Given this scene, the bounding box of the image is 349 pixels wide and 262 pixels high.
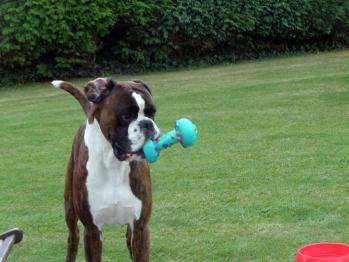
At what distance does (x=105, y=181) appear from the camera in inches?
176

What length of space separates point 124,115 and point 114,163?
15.1 inches

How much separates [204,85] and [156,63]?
164 inches

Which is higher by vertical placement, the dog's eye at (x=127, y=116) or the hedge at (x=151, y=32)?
the dog's eye at (x=127, y=116)

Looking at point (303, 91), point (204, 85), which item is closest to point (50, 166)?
point (303, 91)

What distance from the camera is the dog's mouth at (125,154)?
4.21 m

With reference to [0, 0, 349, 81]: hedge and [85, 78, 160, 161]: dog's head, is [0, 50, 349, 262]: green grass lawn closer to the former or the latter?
[85, 78, 160, 161]: dog's head

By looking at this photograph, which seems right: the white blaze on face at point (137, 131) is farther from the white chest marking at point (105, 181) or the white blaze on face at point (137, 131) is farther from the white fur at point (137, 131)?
the white chest marking at point (105, 181)

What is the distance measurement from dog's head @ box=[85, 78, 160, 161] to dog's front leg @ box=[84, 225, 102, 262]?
597mm

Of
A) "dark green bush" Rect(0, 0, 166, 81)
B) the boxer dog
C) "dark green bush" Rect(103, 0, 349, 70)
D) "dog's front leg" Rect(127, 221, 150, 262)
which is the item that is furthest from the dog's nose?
"dark green bush" Rect(103, 0, 349, 70)

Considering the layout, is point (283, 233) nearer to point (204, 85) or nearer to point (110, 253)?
point (110, 253)

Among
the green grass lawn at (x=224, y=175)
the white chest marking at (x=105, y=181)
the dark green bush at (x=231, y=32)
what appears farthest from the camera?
the dark green bush at (x=231, y=32)

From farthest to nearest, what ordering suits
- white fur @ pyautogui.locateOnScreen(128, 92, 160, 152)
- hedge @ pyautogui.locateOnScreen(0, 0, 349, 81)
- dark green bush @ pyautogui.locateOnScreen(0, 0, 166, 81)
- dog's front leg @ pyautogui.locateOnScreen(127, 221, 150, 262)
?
1. hedge @ pyautogui.locateOnScreen(0, 0, 349, 81)
2. dark green bush @ pyautogui.locateOnScreen(0, 0, 166, 81)
3. dog's front leg @ pyautogui.locateOnScreen(127, 221, 150, 262)
4. white fur @ pyautogui.locateOnScreen(128, 92, 160, 152)

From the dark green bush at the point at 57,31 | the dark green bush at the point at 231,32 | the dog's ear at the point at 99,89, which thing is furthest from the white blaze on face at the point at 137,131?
the dark green bush at the point at 231,32

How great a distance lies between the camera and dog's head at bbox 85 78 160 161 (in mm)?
4168
